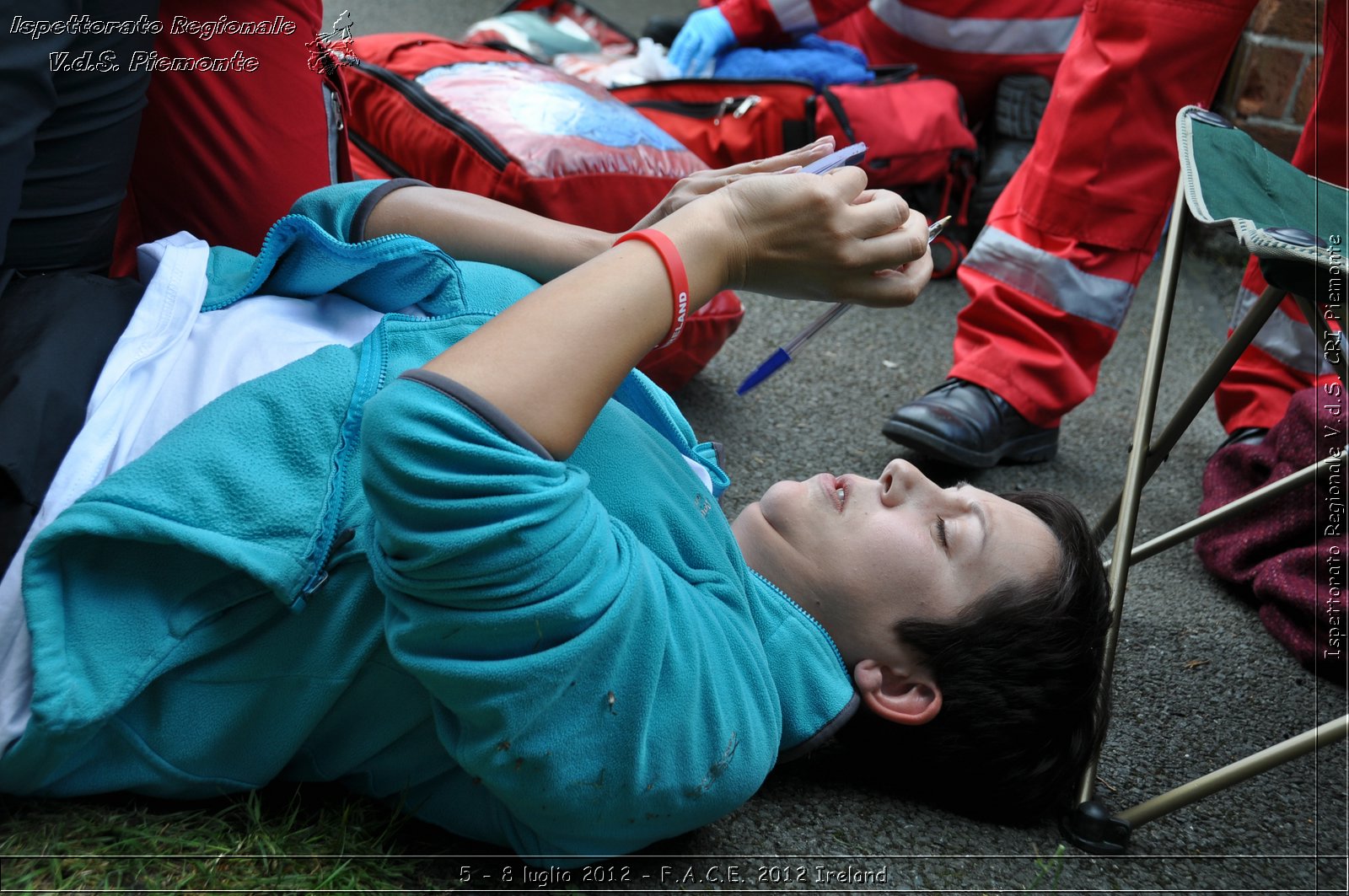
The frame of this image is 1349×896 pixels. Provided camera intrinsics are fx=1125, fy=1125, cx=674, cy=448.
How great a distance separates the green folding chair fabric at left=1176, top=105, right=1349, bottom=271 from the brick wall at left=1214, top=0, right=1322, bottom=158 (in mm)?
1741

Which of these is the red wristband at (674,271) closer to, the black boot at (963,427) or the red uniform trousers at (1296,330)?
the black boot at (963,427)

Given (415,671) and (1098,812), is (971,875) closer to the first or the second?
(1098,812)

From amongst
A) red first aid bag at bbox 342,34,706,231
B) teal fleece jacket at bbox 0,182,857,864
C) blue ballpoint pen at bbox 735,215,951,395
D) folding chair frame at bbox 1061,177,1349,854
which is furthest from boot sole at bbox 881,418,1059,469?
teal fleece jacket at bbox 0,182,857,864

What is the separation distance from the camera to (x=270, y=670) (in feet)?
3.64

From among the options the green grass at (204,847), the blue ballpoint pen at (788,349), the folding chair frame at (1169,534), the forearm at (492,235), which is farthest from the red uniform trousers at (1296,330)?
the green grass at (204,847)

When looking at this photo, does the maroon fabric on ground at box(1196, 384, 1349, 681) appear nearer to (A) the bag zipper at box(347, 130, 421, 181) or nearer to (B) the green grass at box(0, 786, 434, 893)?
(B) the green grass at box(0, 786, 434, 893)

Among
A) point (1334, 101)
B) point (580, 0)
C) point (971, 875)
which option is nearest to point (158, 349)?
point (971, 875)

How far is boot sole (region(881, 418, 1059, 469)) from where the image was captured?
221cm

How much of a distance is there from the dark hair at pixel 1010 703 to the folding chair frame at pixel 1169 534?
0.05m

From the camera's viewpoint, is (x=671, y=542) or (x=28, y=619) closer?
(x=28, y=619)

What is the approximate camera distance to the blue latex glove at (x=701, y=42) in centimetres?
342

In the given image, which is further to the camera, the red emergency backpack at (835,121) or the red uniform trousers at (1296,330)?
the red emergency backpack at (835,121)

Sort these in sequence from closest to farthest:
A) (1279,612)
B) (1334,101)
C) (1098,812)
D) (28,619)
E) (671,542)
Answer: (28,619) → (671,542) → (1098,812) → (1279,612) → (1334,101)

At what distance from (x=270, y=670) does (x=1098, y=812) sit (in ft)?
3.25
